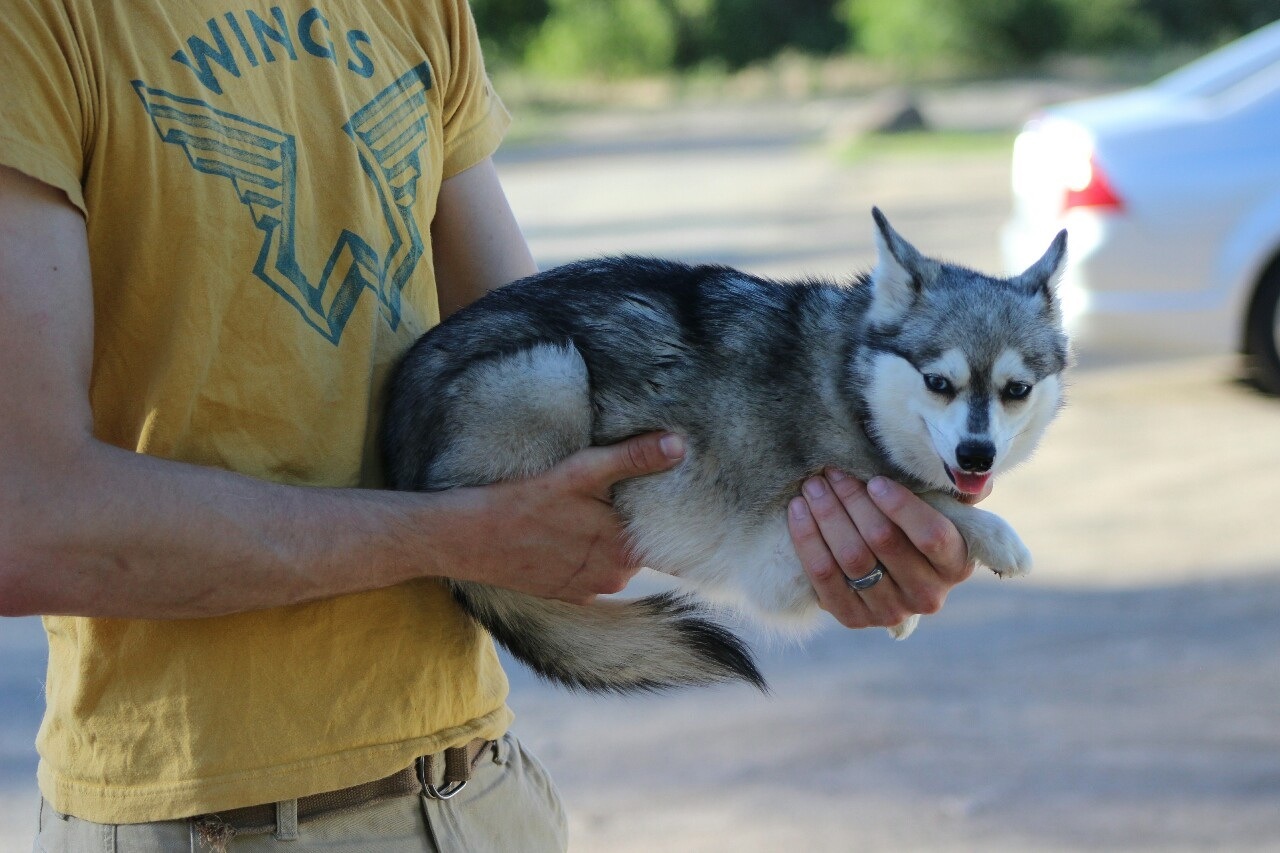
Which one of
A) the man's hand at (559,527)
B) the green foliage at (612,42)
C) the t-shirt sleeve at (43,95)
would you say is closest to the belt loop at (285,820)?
the man's hand at (559,527)

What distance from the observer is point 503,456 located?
103 inches

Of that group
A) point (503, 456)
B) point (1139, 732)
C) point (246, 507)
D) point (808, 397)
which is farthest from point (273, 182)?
point (1139, 732)

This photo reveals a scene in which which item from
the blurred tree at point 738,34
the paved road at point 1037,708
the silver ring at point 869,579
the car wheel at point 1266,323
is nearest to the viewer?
the silver ring at point 869,579

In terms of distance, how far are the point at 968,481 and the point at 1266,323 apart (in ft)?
21.5

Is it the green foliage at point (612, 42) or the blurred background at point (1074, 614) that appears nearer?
the blurred background at point (1074, 614)

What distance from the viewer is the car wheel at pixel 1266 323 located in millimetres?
8391

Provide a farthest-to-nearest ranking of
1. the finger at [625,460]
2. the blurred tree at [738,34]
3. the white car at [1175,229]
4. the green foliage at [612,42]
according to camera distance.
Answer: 1. the blurred tree at [738,34]
2. the green foliage at [612,42]
3. the white car at [1175,229]
4. the finger at [625,460]

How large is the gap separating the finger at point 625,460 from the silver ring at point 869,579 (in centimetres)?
39

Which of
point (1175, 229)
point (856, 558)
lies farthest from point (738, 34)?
point (856, 558)

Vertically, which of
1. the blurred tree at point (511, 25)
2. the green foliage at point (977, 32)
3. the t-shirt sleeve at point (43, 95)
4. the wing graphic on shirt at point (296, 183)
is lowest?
the blurred tree at point (511, 25)

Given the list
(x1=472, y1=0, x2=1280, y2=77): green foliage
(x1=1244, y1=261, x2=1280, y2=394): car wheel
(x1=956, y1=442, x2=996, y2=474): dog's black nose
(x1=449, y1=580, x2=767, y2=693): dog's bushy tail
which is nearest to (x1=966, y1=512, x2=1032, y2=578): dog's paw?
(x1=956, y1=442, x2=996, y2=474): dog's black nose

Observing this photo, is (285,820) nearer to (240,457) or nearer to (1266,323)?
(240,457)

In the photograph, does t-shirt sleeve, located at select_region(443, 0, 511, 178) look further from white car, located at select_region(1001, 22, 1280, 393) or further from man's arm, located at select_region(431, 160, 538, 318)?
white car, located at select_region(1001, 22, 1280, 393)

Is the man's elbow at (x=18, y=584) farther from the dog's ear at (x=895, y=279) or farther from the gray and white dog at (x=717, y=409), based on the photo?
the dog's ear at (x=895, y=279)
